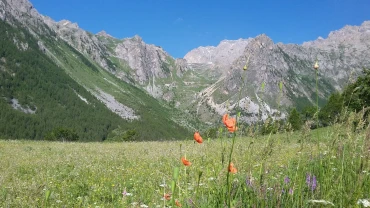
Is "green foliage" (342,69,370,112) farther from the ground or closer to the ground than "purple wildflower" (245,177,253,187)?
farther from the ground

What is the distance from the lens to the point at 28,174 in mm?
11438

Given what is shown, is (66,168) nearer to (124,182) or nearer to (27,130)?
(124,182)

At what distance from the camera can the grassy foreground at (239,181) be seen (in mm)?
3238

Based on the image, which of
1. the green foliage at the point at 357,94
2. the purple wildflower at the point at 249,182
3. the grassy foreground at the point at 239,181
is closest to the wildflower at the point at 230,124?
the grassy foreground at the point at 239,181

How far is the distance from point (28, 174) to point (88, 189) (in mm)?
4428

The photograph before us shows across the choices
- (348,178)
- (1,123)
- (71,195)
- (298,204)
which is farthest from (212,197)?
(1,123)

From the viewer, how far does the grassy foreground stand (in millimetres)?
3238

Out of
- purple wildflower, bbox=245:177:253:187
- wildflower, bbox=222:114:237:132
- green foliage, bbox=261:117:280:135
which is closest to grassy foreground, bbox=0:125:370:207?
purple wildflower, bbox=245:177:253:187

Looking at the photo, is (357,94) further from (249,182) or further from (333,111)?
(333,111)

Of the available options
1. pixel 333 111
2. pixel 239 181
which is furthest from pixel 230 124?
pixel 333 111

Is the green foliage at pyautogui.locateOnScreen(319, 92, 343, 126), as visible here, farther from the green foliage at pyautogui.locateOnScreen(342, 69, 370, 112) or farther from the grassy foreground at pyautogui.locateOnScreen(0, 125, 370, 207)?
the grassy foreground at pyautogui.locateOnScreen(0, 125, 370, 207)

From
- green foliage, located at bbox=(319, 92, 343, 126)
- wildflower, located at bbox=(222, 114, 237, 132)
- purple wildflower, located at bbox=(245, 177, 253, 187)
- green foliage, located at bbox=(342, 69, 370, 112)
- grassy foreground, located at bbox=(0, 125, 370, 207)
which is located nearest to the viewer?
wildflower, located at bbox=(222, 114, 237, 132)

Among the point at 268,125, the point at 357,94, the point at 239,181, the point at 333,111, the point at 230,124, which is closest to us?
the point at 230,124

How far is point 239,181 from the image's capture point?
3775mm
